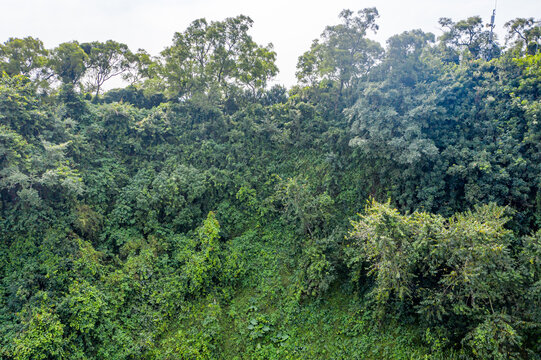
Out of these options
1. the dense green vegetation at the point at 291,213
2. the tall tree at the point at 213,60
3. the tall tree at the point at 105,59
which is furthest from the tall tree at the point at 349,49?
the tall tree at the point at 105,59

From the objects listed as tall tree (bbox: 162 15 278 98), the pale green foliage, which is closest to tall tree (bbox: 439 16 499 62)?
tall tree (bbox: 162 15 278 98)

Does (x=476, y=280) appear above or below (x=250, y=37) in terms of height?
below

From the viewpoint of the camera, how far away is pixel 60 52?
18.4 metres

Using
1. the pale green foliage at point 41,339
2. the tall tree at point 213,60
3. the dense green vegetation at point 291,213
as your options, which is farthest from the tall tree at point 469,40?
the pale green foliage at point 41,339

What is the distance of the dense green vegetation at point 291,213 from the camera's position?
26.3 ft

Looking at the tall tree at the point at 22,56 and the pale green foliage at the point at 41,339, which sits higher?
the tall tree at the point at 22,56

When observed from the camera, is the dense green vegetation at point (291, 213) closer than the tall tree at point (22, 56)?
A: Yes

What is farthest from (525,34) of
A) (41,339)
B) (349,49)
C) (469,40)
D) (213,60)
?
(41,339)

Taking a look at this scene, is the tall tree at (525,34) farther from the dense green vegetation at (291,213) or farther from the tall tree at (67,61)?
the tall tree at (67,61)

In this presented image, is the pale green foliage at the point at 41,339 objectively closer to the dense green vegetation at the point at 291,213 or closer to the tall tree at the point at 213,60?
the dense green vegetation at the point at 291,213

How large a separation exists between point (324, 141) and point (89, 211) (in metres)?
11.9

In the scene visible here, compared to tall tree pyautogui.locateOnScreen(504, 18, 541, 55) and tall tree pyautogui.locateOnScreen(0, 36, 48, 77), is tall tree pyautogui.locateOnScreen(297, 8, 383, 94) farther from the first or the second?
tall tree pyautogui.locateOnScreen(0, 36, 48, 77)

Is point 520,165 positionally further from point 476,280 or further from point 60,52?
point 60,52

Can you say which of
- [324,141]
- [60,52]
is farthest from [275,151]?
[60,52]
